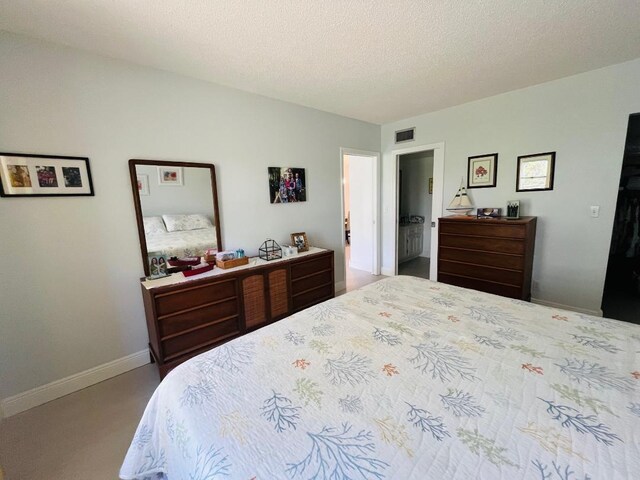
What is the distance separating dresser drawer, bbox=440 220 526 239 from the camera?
8.89ft

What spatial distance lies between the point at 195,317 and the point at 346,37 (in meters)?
2.39

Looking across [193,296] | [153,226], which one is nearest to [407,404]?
[193,296]

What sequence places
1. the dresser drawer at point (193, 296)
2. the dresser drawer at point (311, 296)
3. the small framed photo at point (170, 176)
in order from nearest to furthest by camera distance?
the dresser drawer at point (193, 296)
the small framed photo at point (170, 176)
the dresser drawer at point (311, 296)

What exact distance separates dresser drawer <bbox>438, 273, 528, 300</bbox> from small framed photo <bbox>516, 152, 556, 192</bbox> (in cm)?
114

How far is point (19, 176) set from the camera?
5.75 ft

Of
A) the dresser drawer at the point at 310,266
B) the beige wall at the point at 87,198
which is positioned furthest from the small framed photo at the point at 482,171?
the beige wall at the point at 87,198

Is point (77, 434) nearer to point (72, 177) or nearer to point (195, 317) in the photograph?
point (195, 317)

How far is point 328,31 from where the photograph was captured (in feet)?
5.83

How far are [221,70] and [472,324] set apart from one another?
2.65 meters

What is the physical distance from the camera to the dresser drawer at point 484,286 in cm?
282

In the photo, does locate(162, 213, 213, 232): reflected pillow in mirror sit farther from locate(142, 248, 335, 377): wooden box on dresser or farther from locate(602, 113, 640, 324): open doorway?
locate(602, 113, 640, 324): open doorway

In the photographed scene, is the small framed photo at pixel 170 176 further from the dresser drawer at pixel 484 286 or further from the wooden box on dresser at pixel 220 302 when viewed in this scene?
the dresser drawer at pixel 484 286

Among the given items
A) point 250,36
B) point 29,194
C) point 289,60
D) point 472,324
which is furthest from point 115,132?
point 472,324

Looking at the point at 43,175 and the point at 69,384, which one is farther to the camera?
the point at 69,384
